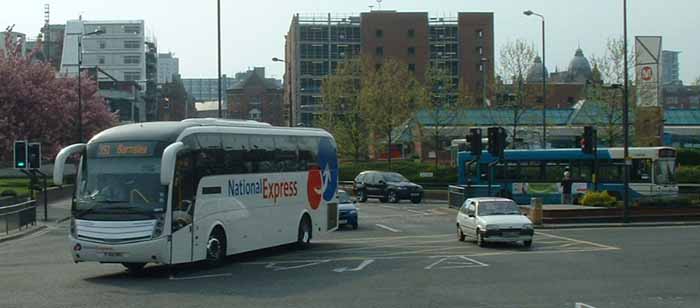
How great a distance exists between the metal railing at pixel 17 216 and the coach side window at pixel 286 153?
15.0 m

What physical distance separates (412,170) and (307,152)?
128 ft

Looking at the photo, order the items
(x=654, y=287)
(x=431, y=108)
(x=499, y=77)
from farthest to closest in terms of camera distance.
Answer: (x=431, y=108) → (x=499, y=77) → (x=654, y=287)

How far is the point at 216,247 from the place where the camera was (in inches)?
823

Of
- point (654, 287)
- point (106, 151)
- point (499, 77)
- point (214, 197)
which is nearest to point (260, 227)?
point (214, 197)

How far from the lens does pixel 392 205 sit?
5019cm

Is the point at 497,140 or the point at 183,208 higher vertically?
the point at 497,140

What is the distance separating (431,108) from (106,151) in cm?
5186

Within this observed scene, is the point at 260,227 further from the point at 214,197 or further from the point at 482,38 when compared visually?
the point at 482,38

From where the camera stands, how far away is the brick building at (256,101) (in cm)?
12912

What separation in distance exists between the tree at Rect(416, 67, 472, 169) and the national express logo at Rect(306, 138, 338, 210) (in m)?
39.0

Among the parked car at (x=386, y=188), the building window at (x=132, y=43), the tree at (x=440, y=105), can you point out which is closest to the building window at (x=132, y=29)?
the building window at (x=132, y=43)

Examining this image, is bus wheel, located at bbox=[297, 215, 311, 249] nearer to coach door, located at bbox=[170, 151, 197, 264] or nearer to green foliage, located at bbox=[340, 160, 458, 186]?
coach door, located at bbox=[170, 151, 197, 264]

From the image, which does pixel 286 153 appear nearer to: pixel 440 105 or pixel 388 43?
pixel 440 105

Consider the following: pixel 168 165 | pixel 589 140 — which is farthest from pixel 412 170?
pixel 168 165
